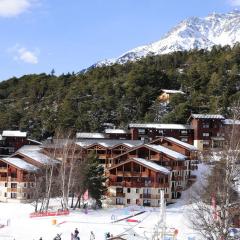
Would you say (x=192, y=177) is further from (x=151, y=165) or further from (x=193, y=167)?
(x=151, y=165)

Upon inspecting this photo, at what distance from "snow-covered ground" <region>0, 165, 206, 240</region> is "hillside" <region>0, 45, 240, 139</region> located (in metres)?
34.3

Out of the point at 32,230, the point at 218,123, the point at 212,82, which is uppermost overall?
the point at 212,82

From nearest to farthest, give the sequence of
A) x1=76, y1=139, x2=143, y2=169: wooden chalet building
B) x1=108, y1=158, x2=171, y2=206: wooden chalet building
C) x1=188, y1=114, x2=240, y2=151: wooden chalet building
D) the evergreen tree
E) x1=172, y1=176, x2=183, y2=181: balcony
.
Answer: the evergreen tree < x1=108, y1=158, x2=171, y2=206: wooden chalet building < x1=172, y1=176, x2=183, y2=181: balcony < x1=76, y1=139, x2=143, y2=169: wooden chalet building < x1=188, y1=114, x2=240, y2=151: wooden chalet building

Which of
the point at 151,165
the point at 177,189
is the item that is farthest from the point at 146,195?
the point at 177,189

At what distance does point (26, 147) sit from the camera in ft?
256

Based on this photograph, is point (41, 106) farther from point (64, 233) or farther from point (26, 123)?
point (64, 233)

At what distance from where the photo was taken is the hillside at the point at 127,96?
3557 inches

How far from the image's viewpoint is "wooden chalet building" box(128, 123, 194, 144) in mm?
79000

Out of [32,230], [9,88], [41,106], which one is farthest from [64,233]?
[9,88]

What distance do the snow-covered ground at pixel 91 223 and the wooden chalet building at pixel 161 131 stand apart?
23353 millimetres

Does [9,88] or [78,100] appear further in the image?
[9,88]

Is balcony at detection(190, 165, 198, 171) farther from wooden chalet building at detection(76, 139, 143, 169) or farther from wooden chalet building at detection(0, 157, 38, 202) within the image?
wooden chalet building at detection(0, 157, 38, 202)

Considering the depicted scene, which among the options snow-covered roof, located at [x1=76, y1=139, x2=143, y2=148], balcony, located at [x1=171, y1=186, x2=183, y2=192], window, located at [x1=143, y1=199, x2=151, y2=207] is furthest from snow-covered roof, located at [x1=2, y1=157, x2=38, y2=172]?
balcony, located at [x1=171, y1=186, x2=183, y2=192]

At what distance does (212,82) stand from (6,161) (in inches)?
1712
